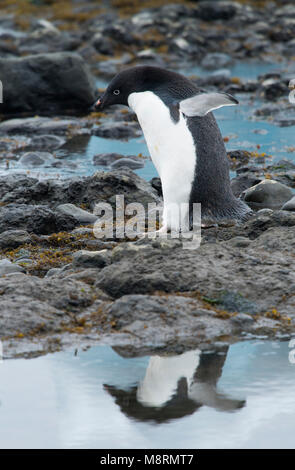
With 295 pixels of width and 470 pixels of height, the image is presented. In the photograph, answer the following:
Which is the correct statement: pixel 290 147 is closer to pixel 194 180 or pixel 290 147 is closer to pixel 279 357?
pixel 194 180

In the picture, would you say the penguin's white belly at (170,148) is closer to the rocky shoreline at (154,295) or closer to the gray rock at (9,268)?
the rocky shoreline at (154,295)

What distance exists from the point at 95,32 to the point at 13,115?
9.14 m

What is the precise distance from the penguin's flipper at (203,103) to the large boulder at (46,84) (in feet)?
24.8

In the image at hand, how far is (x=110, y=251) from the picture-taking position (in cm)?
554

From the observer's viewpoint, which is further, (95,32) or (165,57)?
(95,32)

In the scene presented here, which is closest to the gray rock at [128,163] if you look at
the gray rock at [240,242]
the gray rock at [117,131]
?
the gray rock at [117,131]

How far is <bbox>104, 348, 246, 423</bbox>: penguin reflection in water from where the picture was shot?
379 centimetres

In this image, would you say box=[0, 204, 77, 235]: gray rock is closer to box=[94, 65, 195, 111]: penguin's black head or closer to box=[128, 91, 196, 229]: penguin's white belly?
box=[128, 91, 196, 229]: penguin's white belly

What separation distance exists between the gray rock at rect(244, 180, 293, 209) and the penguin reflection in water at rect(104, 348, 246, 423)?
145 inches

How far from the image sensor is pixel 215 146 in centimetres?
668

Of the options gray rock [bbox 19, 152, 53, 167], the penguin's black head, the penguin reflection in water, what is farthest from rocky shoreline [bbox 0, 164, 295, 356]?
gray rock [bbox 19, 152, 53, 167]

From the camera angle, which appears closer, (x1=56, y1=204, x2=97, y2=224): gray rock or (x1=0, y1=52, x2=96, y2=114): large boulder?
(x1=56, y1=204, x2=97, y2=224): gray rock

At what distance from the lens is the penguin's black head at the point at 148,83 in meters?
6.66

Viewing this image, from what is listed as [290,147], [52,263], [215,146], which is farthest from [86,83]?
[52,263]
